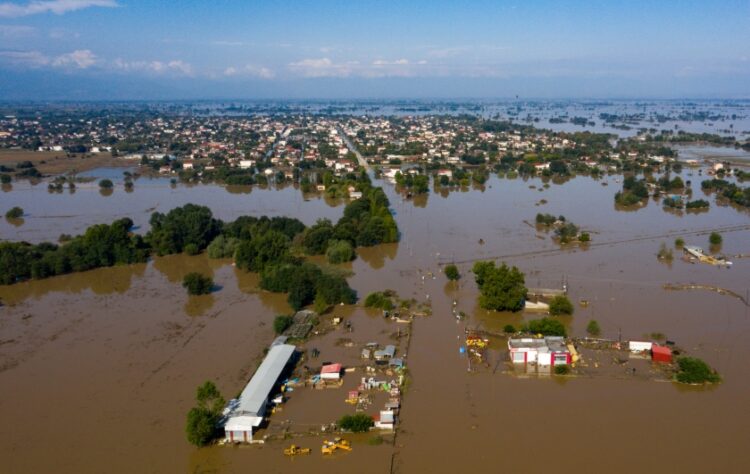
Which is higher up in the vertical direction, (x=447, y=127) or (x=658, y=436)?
(x=447, y=127)

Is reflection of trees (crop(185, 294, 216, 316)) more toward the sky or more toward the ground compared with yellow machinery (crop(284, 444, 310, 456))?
more toward the sky

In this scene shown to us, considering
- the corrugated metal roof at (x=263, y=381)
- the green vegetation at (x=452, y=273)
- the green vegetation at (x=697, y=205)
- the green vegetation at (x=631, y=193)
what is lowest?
the corrugated metal roof at (x=263, y=381)

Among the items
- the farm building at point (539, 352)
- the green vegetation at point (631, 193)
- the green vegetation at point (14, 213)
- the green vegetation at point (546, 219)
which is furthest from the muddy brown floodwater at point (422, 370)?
the green vegetation at point (14, 213)

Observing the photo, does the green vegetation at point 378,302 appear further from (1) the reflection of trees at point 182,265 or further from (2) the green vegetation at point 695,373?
(2) the green vegetation at point 695,373

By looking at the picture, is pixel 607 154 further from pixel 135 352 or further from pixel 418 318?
pixel 135 352

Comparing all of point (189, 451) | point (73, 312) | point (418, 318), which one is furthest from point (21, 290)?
point (418, 318)

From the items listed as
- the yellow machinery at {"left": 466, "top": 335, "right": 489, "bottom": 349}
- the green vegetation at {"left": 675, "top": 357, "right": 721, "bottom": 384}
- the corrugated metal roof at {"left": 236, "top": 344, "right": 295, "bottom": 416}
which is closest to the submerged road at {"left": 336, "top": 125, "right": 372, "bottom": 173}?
the yellow machinery at {"left": 466, "top": 335, "right": 489, "bottom": 349}

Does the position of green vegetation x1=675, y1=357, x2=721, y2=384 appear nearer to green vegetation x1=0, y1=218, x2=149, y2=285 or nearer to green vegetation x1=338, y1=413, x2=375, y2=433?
green vegetation x1=338, y1=413, x2=375, y2=433
